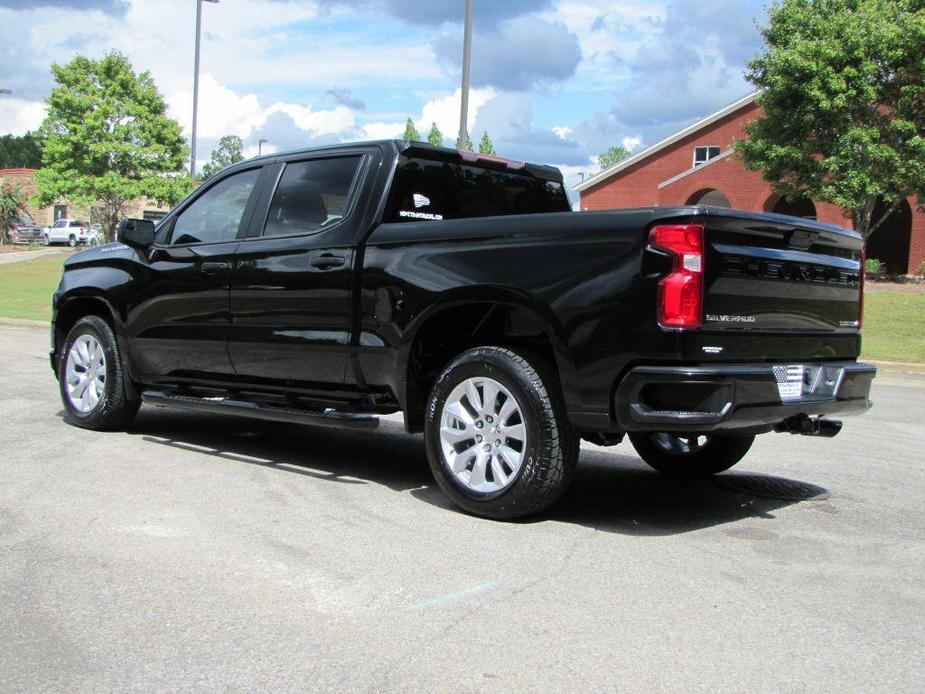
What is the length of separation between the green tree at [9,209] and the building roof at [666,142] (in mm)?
34926

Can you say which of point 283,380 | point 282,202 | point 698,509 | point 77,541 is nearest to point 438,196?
point 282,202

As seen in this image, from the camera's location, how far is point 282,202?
21.0 ft

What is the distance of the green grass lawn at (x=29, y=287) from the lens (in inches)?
832

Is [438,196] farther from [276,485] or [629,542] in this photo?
[629,542]

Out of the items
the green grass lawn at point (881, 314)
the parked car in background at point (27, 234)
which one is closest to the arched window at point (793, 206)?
the green grass lawn at point (881, 314)

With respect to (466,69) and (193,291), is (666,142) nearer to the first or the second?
(466,69)

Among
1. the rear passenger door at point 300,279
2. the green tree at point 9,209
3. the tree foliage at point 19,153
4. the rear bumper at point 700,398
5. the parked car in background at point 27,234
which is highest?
the tree foliage at point 19,153

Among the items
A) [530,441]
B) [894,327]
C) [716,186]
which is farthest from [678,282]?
[716,186]

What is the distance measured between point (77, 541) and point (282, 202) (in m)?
2.68

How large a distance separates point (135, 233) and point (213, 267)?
84cm

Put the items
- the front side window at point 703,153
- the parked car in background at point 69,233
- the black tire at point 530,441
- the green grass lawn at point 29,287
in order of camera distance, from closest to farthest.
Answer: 1. the black tire at point 530,441
2. the green grass lawn at point 29,287
3. the front side window at point 703,153
4. the parked car in background at point 69,233

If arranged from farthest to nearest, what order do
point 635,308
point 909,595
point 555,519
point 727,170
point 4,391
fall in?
1. point 727,170
2. point 4,391
3. point 555,519
4. point 635,308
5. point 909,595

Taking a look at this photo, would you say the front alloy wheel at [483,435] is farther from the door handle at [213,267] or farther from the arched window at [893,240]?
the arched window at [893,240]

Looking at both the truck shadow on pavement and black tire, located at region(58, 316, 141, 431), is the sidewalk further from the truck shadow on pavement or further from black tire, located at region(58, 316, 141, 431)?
the truck shadow on pavement
